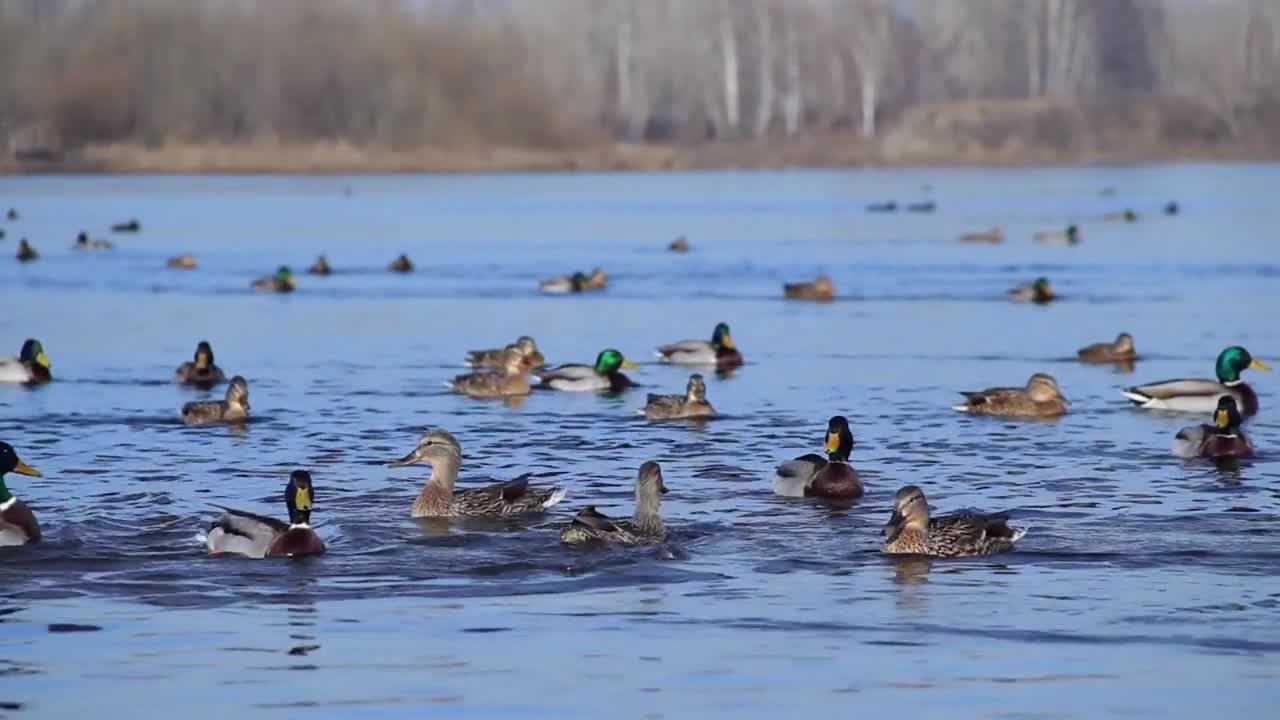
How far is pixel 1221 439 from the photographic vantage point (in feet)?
55.3

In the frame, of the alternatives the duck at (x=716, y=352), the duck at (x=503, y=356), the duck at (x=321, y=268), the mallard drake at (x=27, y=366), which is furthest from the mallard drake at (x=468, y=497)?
the duck at (x=321, y=268)

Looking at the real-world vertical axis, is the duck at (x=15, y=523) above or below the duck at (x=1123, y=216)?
below

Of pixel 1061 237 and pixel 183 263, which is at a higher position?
pixel 1061 237

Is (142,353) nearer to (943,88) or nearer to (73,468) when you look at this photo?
(73,468)

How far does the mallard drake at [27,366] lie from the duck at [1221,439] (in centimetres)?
1125

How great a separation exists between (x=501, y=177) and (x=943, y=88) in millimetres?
25011

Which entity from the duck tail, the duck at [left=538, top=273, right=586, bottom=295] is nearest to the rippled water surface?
the duck tail

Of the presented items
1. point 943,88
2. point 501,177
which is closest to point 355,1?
point 501,177

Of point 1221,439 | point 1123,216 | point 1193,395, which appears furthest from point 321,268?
point 1221,439

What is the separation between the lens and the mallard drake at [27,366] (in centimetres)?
2256

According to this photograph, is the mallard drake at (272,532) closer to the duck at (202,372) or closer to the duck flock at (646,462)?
the duck flock at (646,462)

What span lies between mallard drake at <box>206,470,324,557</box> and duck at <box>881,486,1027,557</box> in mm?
3299

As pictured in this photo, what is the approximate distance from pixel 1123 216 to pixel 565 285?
81.9ft

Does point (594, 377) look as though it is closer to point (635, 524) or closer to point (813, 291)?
point (635, 524)
